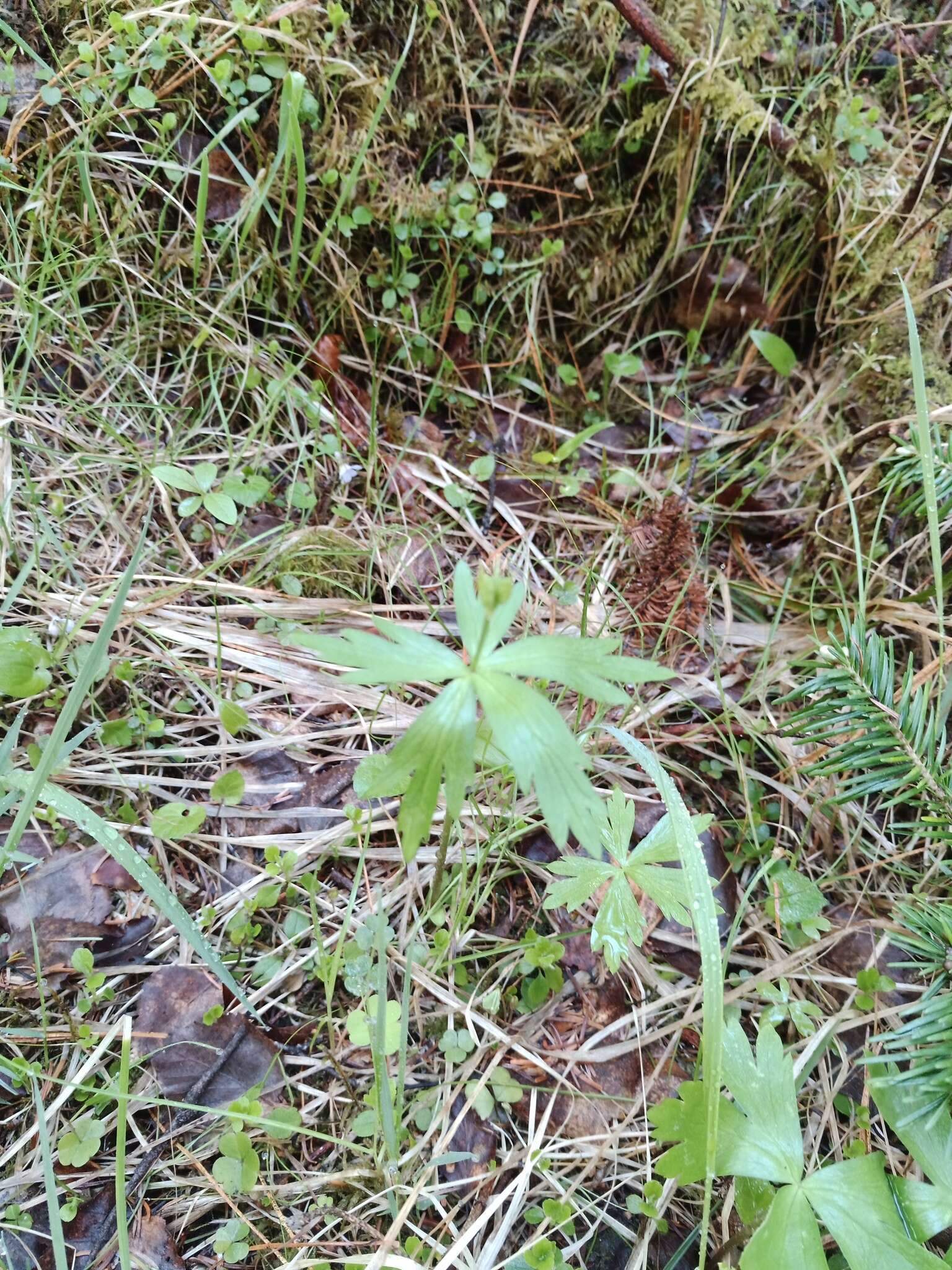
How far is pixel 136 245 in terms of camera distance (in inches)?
87.8

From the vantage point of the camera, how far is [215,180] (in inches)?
88.4

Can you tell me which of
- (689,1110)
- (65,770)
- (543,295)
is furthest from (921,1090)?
(543,295)

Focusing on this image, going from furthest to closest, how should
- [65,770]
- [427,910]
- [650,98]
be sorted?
Answer: [650,98], [65,770], [427,910]

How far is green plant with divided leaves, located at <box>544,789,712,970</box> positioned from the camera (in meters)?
1.46

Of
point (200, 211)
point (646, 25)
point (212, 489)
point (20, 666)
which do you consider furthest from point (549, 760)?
point (646, 25)

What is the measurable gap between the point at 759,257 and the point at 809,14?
818 mm

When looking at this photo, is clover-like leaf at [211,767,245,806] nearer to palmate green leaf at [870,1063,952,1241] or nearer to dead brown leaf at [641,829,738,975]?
dead brown leaf at [641,829,738,975]

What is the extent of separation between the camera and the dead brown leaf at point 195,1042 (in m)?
1.47

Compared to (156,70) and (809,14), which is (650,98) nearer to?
(809,14)

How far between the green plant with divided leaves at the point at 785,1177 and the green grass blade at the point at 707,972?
0.15ft

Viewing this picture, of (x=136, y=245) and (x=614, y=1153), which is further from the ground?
(x=136, y=245)

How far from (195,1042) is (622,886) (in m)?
0.90

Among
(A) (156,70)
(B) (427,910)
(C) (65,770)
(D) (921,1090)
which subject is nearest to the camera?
(D) (921,1090)

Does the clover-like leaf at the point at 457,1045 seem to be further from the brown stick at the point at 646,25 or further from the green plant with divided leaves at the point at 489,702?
the brown stick at the point at 646,25
